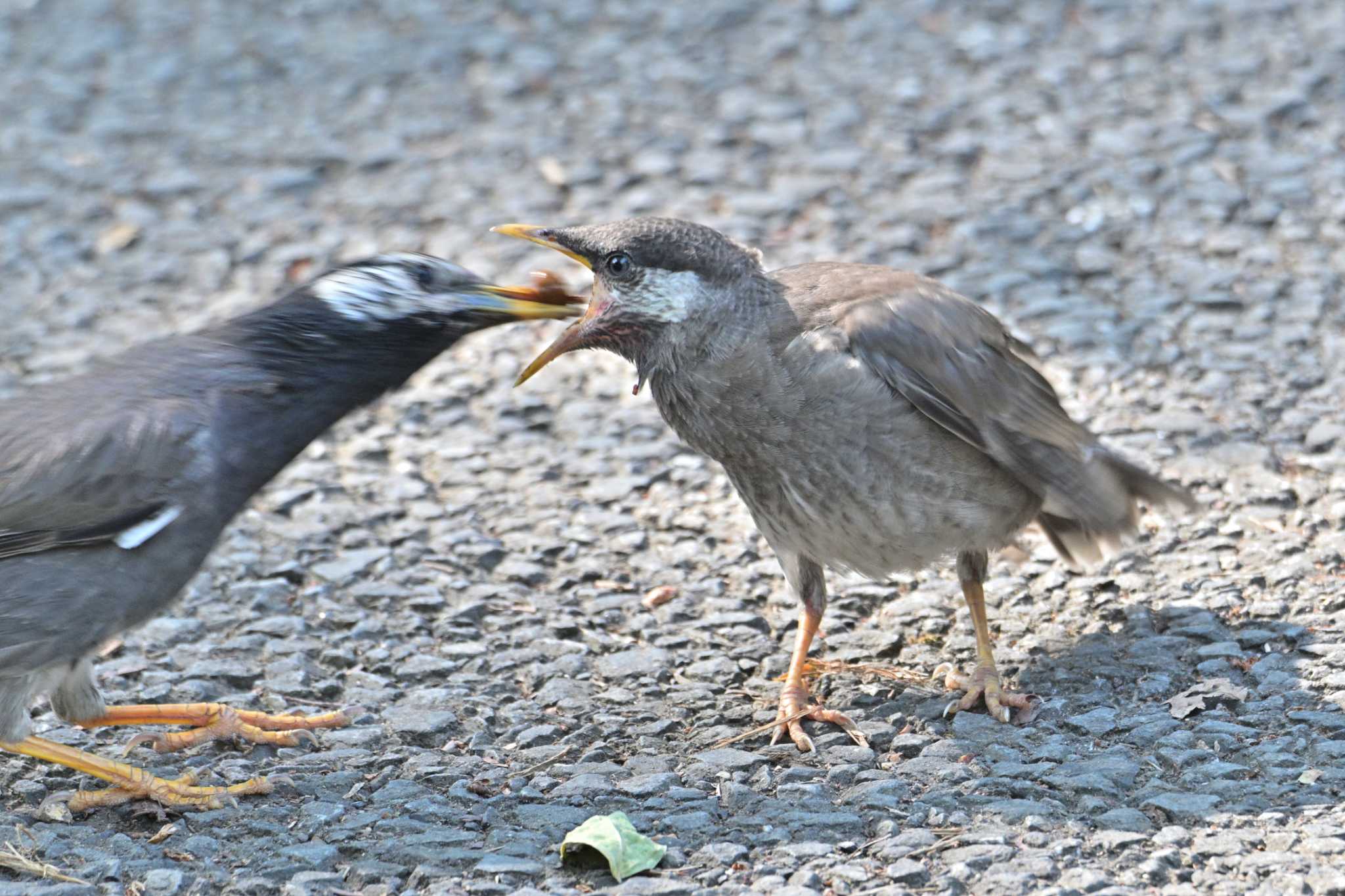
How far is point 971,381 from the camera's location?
494 cm

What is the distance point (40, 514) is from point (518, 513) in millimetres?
2128

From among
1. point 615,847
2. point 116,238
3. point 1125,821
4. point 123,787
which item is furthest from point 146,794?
point 116,238

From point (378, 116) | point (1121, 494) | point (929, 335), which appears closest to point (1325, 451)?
point (1121, 494)

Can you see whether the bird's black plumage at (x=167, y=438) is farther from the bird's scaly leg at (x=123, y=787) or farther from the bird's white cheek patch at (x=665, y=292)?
the bird's white cheek patch at (x=665, y=292)

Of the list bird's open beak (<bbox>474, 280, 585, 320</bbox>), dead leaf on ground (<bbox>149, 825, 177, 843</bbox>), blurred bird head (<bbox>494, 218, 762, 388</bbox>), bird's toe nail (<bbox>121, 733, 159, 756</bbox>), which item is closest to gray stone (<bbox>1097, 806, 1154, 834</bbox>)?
blurred bird head (<bbox>494, 218, 762, 388</bbox>)

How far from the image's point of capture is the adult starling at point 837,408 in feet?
15.7

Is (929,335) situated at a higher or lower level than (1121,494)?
higher

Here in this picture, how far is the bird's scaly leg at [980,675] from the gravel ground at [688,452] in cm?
10

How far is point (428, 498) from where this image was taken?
6375 millimetres

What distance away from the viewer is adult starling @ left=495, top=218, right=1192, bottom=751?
4793 mm

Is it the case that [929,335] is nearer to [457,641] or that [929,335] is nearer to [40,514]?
[457,641]

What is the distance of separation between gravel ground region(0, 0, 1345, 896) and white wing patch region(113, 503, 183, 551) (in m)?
0.76

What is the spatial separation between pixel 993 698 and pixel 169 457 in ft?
8.23

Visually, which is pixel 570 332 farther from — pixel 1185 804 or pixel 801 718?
pixel 1185 804
